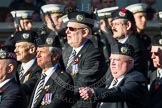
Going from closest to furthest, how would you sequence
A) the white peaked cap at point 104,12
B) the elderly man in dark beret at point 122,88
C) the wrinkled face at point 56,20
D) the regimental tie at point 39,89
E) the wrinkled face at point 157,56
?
the elderly man in dark beret at point 122,88
the regimental tie at point 39,89
the wrinkled face at point 157,56
the wrinkled face at point 56,20
the white peaked cap at point 104,12

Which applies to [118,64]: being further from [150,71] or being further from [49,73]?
[150,71]

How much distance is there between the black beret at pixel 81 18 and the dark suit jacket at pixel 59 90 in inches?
37.7

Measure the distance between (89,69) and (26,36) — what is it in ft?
5.25

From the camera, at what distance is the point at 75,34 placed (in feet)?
37.3

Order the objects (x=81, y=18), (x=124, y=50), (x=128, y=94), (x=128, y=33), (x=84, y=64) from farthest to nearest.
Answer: (x=128, y=33) < (x=81, y=18) < (x=84, y=64) < (x=124, y=50) < (x=128, y=94)

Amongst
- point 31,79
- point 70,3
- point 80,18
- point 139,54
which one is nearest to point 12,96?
point 31,79

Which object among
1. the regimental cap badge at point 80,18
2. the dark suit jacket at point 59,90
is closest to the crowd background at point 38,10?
the regimental cap badge at point 80,18

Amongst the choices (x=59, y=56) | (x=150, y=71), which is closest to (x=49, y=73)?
(x=59, y=56)

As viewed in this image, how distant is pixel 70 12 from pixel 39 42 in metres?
0.91

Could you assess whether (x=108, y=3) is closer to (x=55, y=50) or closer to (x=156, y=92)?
(x=156, y=92)

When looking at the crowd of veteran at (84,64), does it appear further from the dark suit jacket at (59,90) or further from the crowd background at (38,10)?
the crowd background at (38,10)

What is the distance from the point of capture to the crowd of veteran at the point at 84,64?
10055 millimetres

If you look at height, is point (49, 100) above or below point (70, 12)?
below

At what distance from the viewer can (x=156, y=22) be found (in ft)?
46.8
